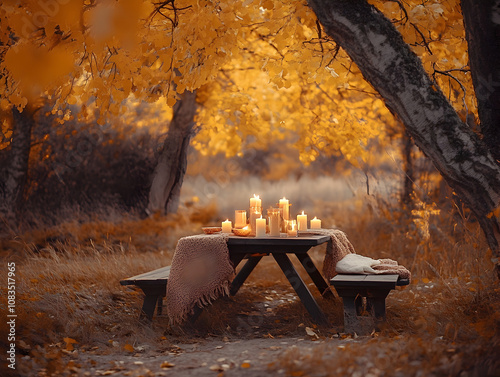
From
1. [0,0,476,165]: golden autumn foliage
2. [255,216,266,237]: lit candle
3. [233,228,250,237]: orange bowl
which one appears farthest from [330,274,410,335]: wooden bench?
[0,0,476,165]: golden autumn foliage

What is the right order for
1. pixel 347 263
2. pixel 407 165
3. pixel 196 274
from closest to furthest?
pixel 196 274 → pixel 347 263 → pixel 407 165

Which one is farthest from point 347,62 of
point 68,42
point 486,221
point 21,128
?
point 21,128

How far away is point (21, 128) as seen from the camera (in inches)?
317

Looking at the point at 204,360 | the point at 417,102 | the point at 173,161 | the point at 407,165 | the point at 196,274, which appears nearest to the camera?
the point at 204,360

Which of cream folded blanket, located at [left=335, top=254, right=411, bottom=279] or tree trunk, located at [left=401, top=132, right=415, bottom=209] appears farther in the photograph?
tree trunk, located at [left=401, top=132, right=415, bottom=209]

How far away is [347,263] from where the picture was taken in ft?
14.1

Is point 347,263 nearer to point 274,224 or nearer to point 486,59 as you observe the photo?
point 274,224

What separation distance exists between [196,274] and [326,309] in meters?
1.31

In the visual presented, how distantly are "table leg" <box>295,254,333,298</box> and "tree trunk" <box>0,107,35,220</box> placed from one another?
5.12 m

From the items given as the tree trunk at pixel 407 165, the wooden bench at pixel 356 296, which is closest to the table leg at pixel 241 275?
the wooden bench at pixel 356 296

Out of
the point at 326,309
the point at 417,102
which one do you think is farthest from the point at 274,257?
the point at 417,102

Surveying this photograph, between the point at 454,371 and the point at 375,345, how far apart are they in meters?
0.63

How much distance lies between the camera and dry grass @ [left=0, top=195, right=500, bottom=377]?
2.87 meters

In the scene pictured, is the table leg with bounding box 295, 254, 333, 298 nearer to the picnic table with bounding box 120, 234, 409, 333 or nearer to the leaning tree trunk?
the picnic table with bounding box 120, 234, 409, 333
